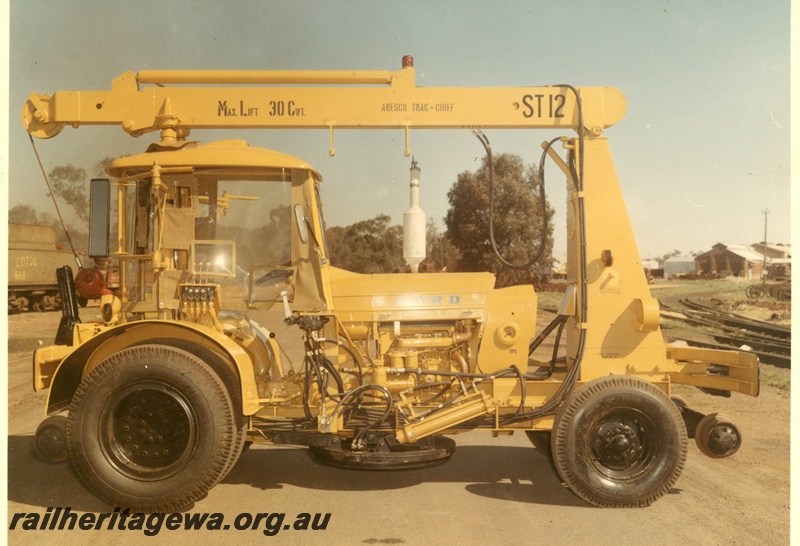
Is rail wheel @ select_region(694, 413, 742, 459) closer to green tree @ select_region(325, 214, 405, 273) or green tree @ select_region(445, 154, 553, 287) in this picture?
green tree @ select_region(445, 154, 553, 287)

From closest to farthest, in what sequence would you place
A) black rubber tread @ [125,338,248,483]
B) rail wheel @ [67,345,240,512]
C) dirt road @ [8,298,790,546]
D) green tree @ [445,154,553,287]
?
dirt road @ [8,298,790,546] → rail wheel @ [67,345,240,512] → black rubber tread @ [125,338,248,483] → green tree @ [445,154,553,287]

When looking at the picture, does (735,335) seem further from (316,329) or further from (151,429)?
(151,429)

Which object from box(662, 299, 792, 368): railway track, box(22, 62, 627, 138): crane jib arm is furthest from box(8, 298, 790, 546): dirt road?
box(662, 299, 792, 368): railway track

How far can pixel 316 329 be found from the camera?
5.26 meters

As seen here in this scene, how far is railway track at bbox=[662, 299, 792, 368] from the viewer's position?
14020 millimetres

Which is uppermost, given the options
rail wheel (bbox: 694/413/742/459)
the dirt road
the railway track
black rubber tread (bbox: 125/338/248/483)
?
black rubber tread (bbox: 125/338/248/483)

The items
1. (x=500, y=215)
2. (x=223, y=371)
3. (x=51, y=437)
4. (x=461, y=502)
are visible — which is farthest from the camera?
(x=500, y=215)

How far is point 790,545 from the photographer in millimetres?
4508

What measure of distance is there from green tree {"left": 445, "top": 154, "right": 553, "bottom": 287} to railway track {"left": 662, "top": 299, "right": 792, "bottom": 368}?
4294 millimetres

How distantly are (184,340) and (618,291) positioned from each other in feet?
12.1

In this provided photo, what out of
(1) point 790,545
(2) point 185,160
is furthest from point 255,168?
(1) point 790,545

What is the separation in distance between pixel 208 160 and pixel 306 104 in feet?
3.35

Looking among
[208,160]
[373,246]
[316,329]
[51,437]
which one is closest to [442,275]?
[316,329]

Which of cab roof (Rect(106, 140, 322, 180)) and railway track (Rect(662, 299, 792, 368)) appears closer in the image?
cab roof (Rect(106, 140, 322, 180))
